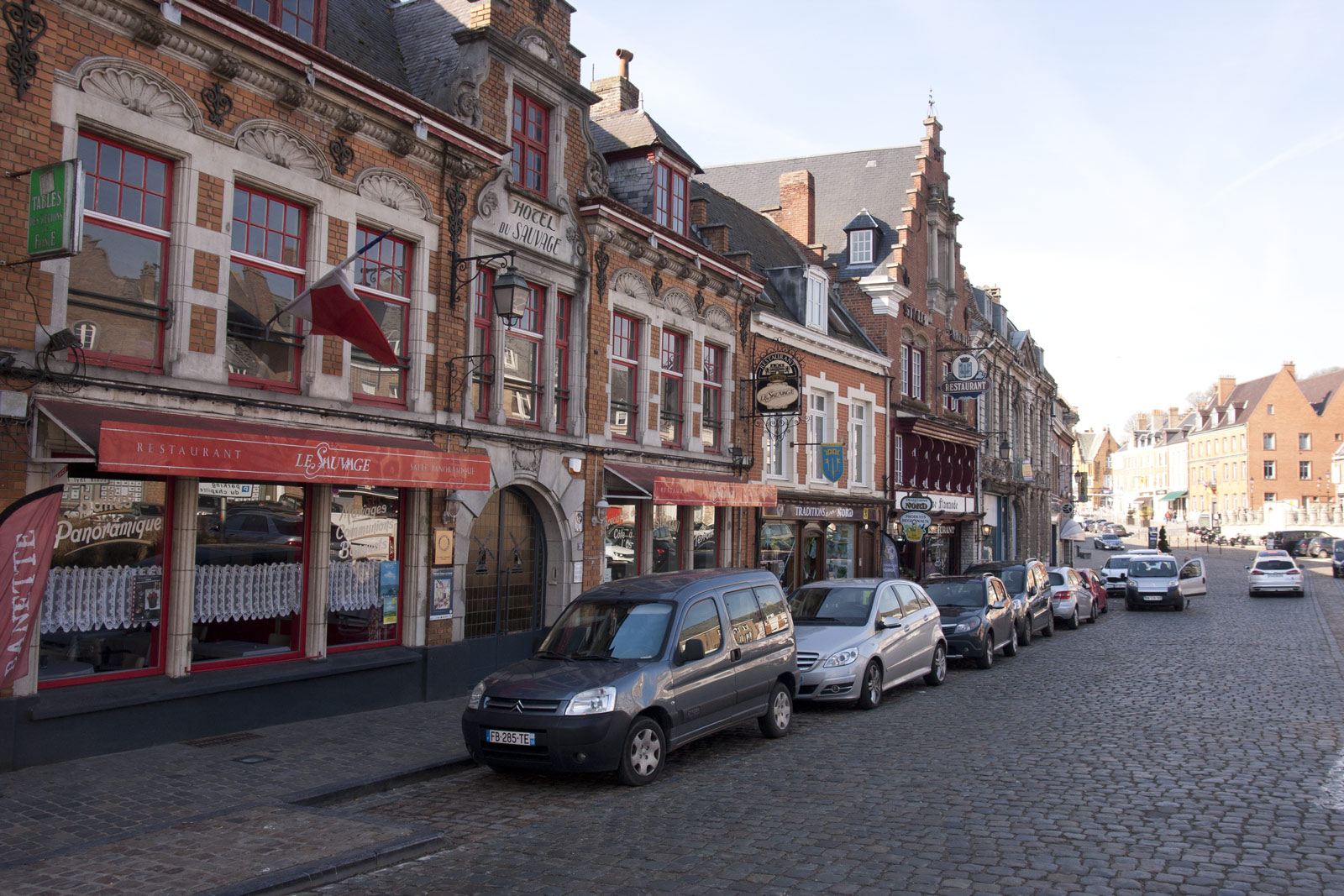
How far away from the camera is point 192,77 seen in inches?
406

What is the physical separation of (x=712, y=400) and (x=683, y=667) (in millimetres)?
12042

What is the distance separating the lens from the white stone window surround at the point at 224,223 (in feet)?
30.5

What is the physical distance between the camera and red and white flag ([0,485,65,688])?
831 centimetres

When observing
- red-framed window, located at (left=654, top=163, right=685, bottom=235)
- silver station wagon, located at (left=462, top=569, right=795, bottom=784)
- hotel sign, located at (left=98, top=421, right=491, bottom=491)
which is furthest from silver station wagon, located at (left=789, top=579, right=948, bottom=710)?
red-framed window, located at (left=654, top=163, right=685, bottom=235)

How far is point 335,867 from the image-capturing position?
645cm

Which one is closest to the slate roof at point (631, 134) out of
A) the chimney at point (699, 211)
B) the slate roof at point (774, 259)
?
the chimney at point (699, 211)

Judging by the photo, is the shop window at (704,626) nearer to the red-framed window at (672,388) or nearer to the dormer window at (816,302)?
the red-framed window at (672,388)

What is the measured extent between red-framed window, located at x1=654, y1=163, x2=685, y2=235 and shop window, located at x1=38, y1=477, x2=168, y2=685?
36.1ft

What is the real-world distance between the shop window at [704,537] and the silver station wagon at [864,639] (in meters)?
5.26

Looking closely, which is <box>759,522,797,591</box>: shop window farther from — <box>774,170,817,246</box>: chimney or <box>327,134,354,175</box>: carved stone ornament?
<box>327,134,354,175</box>: carved stone ornament

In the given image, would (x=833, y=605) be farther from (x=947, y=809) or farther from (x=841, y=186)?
(x=841, y=186)

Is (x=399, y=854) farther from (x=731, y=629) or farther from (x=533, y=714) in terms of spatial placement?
(x=731, y=629)

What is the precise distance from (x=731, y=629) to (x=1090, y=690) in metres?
6.84

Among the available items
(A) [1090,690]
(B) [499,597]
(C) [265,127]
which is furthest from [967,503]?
(C) [265,127]
